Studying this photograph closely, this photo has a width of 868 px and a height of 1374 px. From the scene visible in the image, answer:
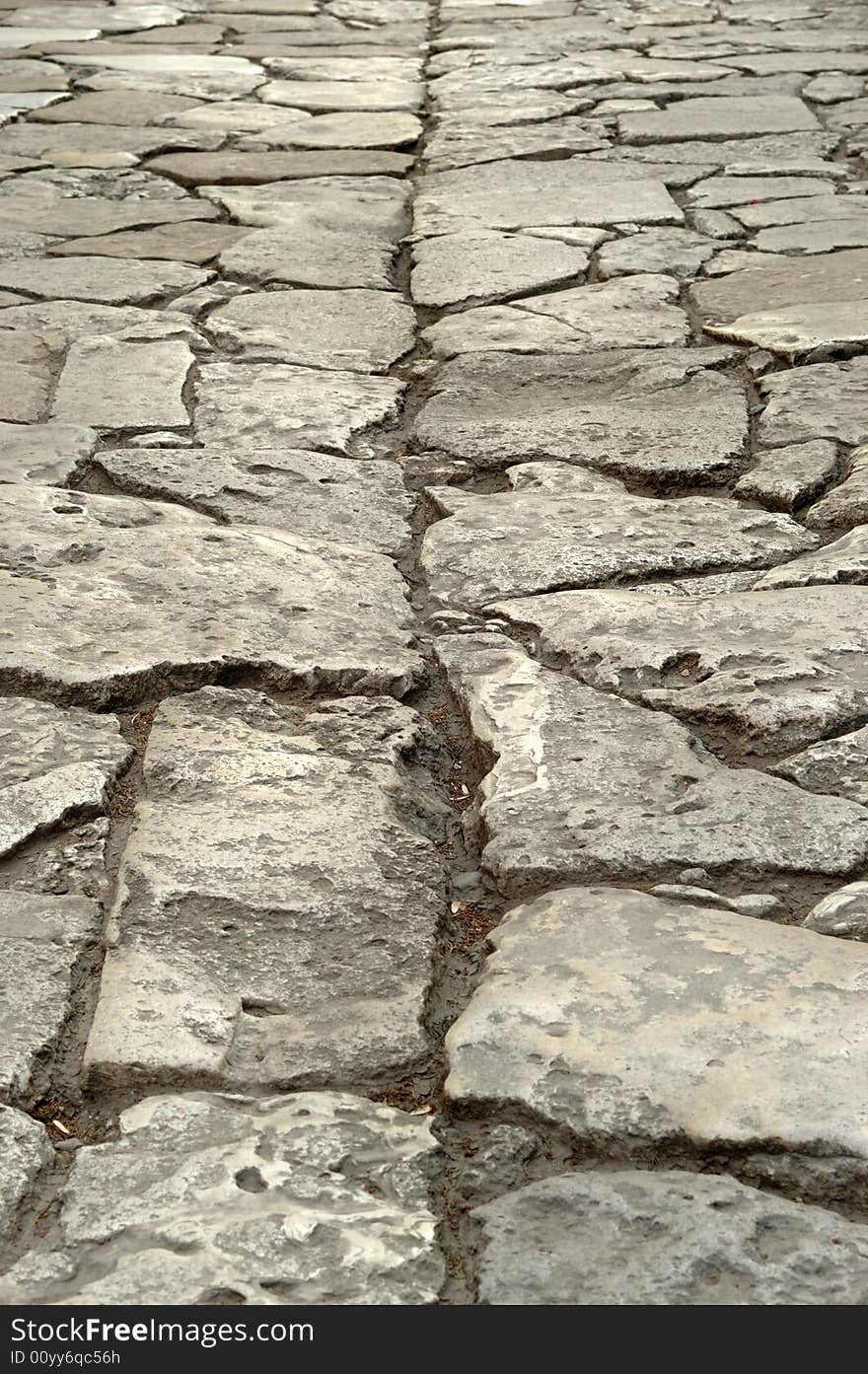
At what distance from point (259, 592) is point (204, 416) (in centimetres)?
80

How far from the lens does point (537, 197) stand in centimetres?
436

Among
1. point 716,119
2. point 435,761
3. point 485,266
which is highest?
point 716,119

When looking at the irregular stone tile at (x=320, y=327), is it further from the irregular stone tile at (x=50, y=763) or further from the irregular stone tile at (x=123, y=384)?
the irregular stone tile at (x=50, y=763)

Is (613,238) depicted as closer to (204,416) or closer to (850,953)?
(204,416)

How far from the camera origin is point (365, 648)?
2055 millimetres

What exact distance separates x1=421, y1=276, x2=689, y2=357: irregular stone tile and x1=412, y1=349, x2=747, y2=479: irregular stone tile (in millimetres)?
85

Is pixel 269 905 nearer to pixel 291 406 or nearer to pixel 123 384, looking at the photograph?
pixel 291 406

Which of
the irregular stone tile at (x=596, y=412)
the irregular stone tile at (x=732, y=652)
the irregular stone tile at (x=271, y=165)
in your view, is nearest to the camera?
the irregular stone tile at (x=732, y=652)

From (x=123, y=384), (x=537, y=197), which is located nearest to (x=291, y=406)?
(x=123, y=384)

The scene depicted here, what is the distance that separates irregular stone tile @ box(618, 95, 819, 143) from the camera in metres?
4.99

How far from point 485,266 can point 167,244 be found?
0.84 meters

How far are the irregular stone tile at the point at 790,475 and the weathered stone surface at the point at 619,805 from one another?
0.73 metres

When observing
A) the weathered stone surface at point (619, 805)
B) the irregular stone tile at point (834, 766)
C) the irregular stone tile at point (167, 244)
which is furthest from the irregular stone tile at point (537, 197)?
the irregular stone tile at point (834, 766)

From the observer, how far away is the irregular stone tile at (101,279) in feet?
11.5
